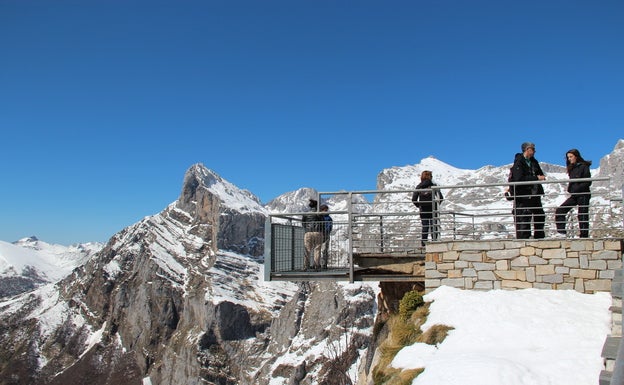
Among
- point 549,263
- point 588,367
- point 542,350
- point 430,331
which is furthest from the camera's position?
point 549,263

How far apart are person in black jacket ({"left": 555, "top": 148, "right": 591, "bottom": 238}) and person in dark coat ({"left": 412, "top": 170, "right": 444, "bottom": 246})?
3.43 metres

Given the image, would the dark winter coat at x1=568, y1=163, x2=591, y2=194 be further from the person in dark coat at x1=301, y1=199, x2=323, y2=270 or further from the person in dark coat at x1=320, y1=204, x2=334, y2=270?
the person in dark coat at x1=301, y1=199, x2=323, y2=270

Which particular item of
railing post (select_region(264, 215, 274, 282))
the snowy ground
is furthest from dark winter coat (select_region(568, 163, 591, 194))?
railing post (select_region(264, 215, 274, 282))

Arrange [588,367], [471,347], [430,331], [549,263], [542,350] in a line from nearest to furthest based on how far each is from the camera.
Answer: [588,367] → [542,350] → [471,347] → [430,331] → [549,263]

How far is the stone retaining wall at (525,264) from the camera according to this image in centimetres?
1422

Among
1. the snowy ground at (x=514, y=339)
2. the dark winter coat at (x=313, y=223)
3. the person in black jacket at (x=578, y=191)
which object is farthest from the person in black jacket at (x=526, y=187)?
the dark winter coat at (x=313, y=223)

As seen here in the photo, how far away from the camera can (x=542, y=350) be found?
11.4m

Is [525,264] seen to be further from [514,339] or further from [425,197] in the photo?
[425,197]

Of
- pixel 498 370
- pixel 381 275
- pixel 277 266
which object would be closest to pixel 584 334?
pixel 498 370

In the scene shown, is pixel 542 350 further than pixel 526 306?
No

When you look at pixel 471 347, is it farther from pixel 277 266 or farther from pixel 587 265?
pixel 277 266

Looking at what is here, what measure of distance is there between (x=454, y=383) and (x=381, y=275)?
23.7ft

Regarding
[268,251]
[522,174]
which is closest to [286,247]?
[268,251]

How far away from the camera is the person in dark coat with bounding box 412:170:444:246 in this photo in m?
16.5
